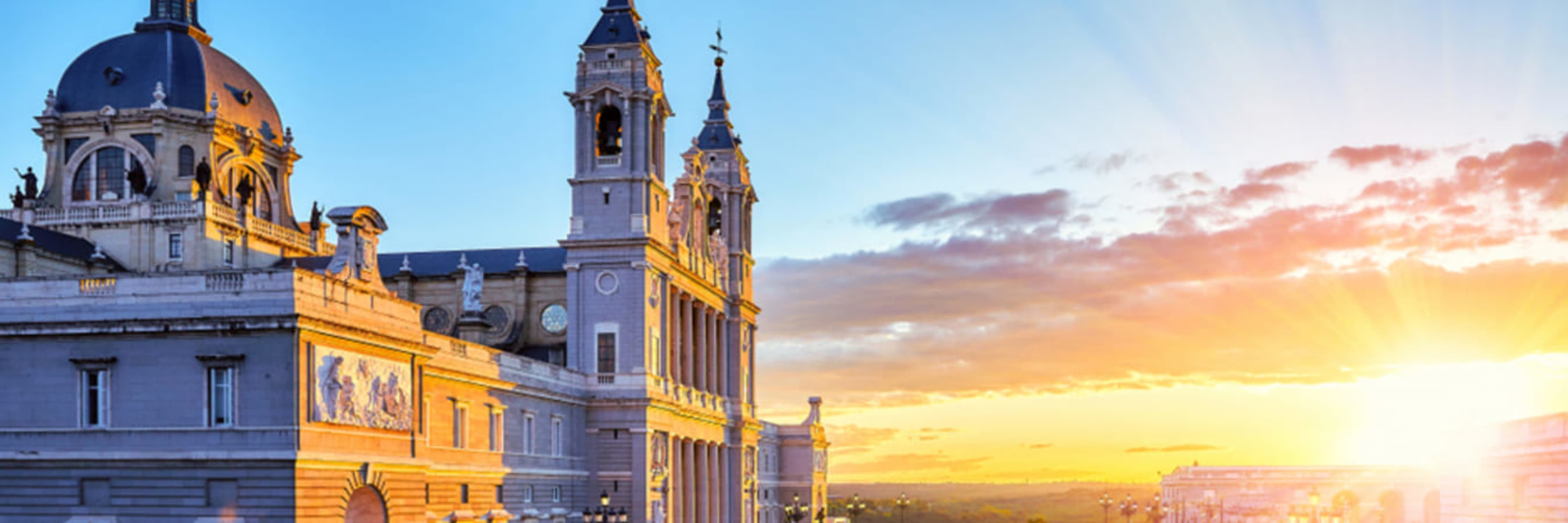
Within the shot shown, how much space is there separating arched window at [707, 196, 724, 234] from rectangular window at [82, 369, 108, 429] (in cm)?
6065

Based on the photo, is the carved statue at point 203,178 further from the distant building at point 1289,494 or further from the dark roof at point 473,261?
the distant building at point 1289,494

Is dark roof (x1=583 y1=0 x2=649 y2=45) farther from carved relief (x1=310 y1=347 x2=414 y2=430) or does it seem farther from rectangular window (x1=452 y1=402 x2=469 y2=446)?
carved relief (x1=310 y1=347 x2=414 y2=430)

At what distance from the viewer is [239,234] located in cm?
8456

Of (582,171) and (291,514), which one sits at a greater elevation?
(582,171)

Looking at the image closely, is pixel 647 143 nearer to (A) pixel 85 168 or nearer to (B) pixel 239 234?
(B) pixel 239 234

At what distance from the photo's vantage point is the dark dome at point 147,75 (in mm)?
83938

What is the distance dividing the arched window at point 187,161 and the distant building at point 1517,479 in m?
61.4

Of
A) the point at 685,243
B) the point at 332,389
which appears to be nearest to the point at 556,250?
the point at 685,243

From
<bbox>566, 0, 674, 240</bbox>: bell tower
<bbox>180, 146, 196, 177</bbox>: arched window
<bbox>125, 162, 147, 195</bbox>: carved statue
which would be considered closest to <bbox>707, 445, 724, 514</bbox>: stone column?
<bbox>566, 0, 674, 240</bbox>: bell tower

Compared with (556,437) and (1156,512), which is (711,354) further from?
(1156,512)

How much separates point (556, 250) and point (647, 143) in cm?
1586

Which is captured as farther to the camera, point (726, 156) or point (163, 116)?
point (726, 156)

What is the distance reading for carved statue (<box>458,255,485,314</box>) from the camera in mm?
90250

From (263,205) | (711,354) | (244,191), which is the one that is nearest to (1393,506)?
(711,354)
